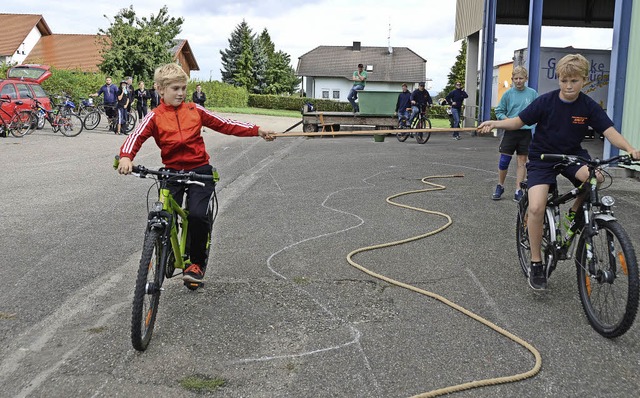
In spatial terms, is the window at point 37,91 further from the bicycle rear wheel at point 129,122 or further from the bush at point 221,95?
the bush at point 221,95

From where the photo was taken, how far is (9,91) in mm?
21547

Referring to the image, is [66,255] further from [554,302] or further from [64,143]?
[64,143]

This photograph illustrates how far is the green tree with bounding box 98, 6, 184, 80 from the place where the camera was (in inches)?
1725

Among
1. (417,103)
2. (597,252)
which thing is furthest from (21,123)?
(597,252)

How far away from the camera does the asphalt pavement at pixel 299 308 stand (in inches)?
143

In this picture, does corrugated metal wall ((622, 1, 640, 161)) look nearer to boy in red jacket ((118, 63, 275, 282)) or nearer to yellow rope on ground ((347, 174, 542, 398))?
yellow rope on ground ((347, 174, 542, 398))

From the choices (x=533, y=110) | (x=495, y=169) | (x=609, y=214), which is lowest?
(x=495, y=169)

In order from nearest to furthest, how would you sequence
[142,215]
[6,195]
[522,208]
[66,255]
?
[522,208] → [66,255] → [142,215] → [6,195]

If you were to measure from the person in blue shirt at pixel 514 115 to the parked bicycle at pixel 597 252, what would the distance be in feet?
13.0

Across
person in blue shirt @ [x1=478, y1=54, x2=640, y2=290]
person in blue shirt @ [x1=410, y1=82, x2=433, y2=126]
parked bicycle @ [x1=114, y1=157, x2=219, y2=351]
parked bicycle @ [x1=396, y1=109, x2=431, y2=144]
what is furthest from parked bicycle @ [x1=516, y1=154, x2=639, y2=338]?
person in blue shirt @ [x1=410, y1=82, x2=433, y2=126]

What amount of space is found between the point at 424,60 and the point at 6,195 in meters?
88.9

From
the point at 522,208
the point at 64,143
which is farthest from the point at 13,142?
the point at 522,208

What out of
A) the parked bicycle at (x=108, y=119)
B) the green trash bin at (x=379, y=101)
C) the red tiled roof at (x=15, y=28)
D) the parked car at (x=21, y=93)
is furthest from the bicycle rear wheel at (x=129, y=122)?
the red tiled roof at (x=15, y=28)

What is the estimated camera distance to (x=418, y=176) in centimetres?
Answer: 1207
